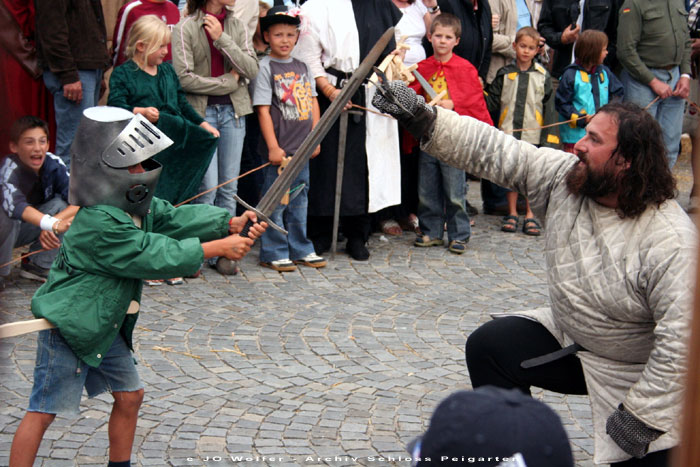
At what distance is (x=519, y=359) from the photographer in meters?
3.54

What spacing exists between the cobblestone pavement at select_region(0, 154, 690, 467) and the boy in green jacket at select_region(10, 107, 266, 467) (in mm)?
277

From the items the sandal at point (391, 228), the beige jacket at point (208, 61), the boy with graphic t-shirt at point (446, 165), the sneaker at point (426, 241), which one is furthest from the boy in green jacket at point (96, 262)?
the sandal at point (391, 228)

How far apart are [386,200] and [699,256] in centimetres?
625

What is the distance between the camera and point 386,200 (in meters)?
7.52

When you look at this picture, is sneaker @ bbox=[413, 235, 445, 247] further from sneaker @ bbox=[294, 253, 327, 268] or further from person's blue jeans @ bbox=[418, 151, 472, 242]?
sneaker @ bbox=[294, 253, 327, 268]

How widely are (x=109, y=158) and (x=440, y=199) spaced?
4832 millimetres

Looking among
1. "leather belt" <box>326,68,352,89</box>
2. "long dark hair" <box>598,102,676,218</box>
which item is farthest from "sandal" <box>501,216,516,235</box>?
"long dark hair" <box>598,102,676,218</box>

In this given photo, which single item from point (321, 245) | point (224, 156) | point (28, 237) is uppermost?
point (224, 156)

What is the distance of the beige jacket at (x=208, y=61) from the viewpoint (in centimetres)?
636

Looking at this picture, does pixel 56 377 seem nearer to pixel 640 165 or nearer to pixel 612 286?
pixel 612 286

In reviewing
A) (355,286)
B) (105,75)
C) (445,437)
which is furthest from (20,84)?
(445,437)

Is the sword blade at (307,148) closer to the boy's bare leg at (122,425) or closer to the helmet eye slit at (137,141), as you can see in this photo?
the helmet eye slit at (137,141)

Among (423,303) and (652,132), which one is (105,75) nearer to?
(423,303)

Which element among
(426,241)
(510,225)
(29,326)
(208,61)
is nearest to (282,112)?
(208,61)
